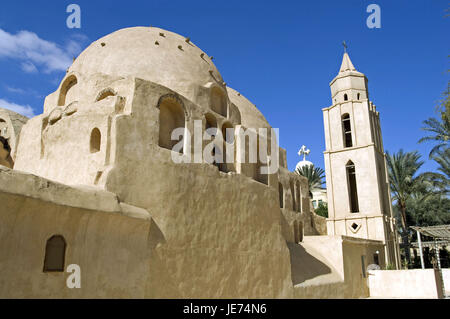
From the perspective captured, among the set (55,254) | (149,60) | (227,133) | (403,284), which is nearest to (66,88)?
(149,60)

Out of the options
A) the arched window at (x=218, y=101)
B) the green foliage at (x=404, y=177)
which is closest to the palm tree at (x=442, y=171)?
the green foliage at (x=404, y=177)

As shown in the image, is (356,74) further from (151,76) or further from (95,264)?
(95,264)

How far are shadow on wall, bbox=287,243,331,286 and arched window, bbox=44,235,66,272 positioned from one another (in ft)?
26.7

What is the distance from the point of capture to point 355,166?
20156 millimetres

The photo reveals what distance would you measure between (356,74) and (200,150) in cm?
1523

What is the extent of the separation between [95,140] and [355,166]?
15.3 metres

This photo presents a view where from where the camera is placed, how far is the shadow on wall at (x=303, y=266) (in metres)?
12.9

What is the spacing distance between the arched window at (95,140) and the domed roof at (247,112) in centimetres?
899

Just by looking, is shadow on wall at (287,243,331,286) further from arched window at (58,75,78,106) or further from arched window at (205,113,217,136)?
arched window at (58,75,78,106)

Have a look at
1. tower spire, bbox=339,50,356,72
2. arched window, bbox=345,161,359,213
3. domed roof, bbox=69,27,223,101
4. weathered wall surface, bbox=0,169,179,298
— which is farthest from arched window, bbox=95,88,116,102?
tower spire, bbox=339,50,356,72

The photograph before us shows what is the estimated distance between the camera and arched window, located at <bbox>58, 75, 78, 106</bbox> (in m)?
11.6

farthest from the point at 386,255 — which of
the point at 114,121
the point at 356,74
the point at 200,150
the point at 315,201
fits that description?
the point at 315,201

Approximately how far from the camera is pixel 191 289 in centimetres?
858

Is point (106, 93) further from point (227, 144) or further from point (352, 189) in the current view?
point (352, 189)
